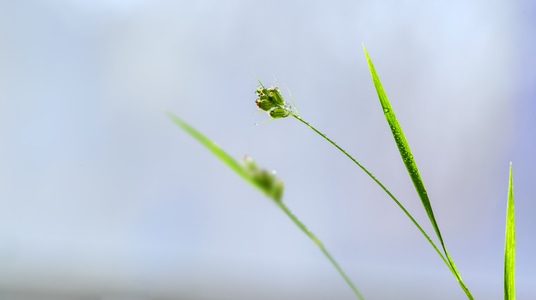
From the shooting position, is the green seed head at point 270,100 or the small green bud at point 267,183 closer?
the small green bud at point 267,183

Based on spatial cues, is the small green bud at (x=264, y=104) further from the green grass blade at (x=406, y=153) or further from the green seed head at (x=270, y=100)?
the green grass blade at (x=406, y=153)

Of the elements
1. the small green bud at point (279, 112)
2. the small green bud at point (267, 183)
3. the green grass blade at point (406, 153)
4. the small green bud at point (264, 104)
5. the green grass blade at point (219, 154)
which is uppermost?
the small green bud at point (264, 104)

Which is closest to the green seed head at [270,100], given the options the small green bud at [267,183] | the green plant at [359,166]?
the green plant at [359,166]

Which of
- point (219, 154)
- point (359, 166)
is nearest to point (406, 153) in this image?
point (359, 166)

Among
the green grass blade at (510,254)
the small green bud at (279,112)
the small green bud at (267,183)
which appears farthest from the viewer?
the small green bud at (279,112)

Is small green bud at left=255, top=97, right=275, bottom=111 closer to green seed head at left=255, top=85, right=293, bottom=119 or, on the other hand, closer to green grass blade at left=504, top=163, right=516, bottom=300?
green seed head at left=255, top=85, right=293, bottom=119

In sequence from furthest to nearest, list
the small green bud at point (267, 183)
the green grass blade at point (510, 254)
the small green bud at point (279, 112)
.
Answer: the small green bud at point (279, 112), the green grass blade at point (510, 254), the small green bud at point (267, 183)

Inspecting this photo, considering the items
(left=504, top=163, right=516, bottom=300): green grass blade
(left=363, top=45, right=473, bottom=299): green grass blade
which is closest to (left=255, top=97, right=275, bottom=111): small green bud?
(left=363, top=45, right=473, bottom=299): green grass blade

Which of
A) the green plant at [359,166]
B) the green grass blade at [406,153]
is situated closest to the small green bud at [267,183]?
the green plant at [359,166]

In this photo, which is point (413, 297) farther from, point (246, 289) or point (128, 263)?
point (128, 263)

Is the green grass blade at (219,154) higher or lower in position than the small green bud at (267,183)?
higher
